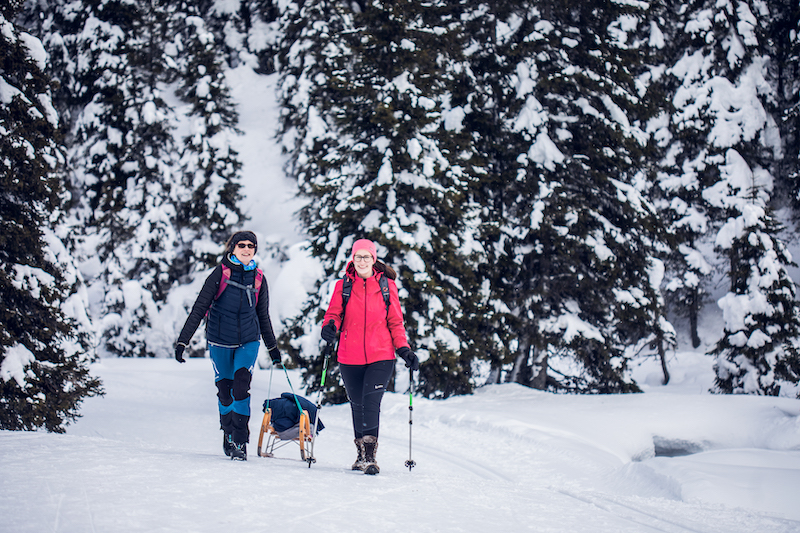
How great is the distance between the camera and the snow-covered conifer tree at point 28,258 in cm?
848

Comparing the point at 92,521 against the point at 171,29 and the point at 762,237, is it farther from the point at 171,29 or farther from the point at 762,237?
the point at 171,29

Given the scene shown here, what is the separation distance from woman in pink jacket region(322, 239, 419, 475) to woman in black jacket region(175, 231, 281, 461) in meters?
0.86

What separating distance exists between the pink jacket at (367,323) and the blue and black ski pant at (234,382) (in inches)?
37.3

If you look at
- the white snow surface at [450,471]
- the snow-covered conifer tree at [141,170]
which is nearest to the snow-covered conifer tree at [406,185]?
the white snow surface at [450,471]

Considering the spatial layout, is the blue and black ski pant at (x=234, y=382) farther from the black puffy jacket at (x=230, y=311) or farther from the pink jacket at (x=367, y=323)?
the pink jacket at (x=367, y=323)

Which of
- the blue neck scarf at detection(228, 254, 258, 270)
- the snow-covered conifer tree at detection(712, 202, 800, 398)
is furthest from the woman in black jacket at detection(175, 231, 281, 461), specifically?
the snow-covered conifer tree at detection(712, 202, 800, 398)

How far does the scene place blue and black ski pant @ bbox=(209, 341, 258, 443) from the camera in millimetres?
5836

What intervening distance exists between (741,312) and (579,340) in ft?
18.3

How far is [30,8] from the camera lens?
2916cm

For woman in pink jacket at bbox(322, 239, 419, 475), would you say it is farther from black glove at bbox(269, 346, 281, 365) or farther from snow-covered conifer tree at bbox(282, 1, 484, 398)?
snow-covered conifer tree at bbox(282, 1, 484, 398)

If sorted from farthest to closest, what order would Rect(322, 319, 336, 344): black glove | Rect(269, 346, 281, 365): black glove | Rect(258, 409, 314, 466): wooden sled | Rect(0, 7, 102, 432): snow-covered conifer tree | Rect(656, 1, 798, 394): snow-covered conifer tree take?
Rect(656, 1, 798, 394): snow-covered conifer tree → Rect(0, 7, 102, 432): snow-covered conifer tree → Rect(258, 409, 314, 466): wooden sled → Rect(269, 346, 281, 365): black glove → Rect(322, 319, 336, 344): black glove

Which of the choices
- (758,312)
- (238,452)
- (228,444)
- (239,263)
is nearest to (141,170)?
(239,263)

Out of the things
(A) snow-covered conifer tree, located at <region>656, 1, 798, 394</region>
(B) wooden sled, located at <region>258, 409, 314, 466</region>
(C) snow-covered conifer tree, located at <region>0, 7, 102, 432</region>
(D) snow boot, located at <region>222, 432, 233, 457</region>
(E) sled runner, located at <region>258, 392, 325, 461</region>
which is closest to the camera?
(D) snow boot, located at <region>222, 432, 233, 457</region>

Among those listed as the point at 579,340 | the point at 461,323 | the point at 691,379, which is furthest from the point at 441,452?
the point at 691,379
